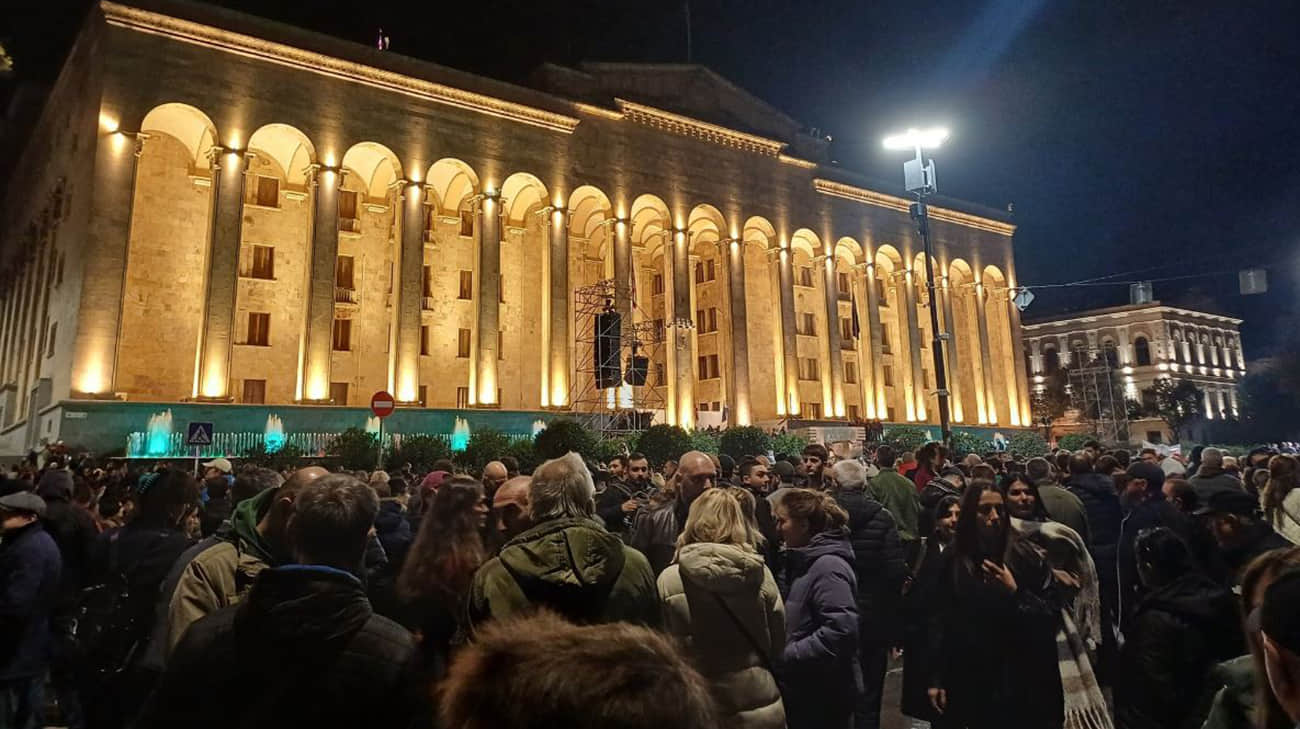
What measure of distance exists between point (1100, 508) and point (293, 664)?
720 cm

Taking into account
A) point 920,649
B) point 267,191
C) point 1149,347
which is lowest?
point 920,649

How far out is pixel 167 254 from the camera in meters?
25.7

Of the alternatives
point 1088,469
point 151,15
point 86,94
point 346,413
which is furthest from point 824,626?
point 86,94

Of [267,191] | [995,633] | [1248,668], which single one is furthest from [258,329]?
[1248,668]

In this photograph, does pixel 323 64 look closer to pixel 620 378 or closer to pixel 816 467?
pixel 620 378

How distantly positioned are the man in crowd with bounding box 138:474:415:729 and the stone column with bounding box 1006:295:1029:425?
49492 millimetres

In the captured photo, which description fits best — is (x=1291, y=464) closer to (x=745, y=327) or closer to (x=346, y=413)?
(x=346, y=413)

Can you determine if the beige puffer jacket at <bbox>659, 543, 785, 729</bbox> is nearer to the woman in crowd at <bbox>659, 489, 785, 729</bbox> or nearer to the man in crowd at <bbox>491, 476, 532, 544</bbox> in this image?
the woman in crowd at <bbox>659, 489, 785, 729</bbox>

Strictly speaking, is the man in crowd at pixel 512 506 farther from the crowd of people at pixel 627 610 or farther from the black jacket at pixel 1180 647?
the black jacket at pixel 1180 647

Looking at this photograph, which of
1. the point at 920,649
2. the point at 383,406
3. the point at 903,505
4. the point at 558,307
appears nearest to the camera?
the point at 920,649

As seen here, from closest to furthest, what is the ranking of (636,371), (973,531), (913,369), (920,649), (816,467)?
(973,531) < (920,649) < (816,467) < (636,371) < (913,369)

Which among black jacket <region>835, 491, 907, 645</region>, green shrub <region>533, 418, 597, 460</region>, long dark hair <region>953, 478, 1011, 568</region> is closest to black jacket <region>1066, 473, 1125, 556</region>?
black jacket <region>835, 491, 907, 645</region>

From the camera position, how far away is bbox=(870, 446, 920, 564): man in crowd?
726 cm

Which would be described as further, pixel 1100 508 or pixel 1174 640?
pixel 1100 508
